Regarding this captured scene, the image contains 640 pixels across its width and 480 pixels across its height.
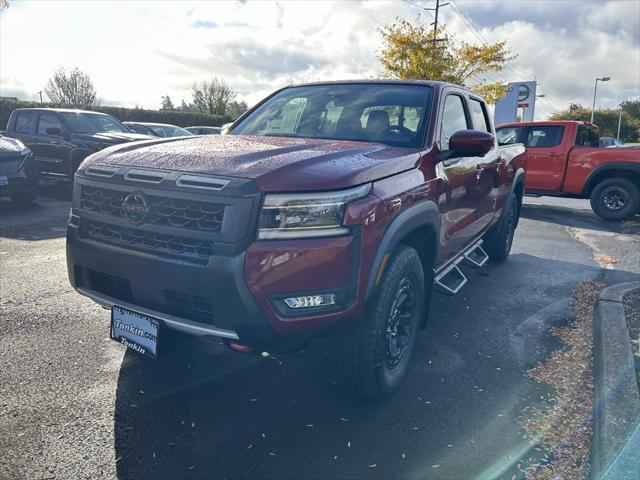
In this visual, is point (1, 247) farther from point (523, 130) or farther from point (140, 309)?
point (523, 130)

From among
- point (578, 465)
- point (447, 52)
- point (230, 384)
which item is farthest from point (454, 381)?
point (447, 52)

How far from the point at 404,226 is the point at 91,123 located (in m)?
9.50

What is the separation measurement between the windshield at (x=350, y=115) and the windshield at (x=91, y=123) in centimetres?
739

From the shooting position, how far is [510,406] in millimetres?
2957

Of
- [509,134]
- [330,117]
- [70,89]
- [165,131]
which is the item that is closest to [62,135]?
[165,131]

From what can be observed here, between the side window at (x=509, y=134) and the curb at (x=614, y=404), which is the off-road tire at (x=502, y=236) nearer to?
the curb at (x=614, y=404)

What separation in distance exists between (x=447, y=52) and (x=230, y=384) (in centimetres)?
2177

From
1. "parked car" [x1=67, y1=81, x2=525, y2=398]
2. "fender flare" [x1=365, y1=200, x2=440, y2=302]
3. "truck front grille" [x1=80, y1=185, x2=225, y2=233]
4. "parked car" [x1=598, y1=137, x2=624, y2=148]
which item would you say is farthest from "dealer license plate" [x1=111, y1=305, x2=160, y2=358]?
"parked car" [x1=598, y1=137, x2=624, y2=148]

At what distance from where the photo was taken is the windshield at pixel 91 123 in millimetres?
10031

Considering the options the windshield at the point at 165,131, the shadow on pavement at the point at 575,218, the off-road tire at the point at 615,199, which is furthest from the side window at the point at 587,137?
the windshield at the point at 165,131

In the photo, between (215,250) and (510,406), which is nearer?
(215,250)

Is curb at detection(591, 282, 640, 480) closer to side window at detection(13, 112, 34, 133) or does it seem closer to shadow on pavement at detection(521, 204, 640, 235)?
shadow on pavement at detection(521, 204, 640, 235)

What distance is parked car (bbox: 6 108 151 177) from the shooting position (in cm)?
963

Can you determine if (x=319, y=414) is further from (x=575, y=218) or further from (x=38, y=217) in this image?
(x=575, y=218)
